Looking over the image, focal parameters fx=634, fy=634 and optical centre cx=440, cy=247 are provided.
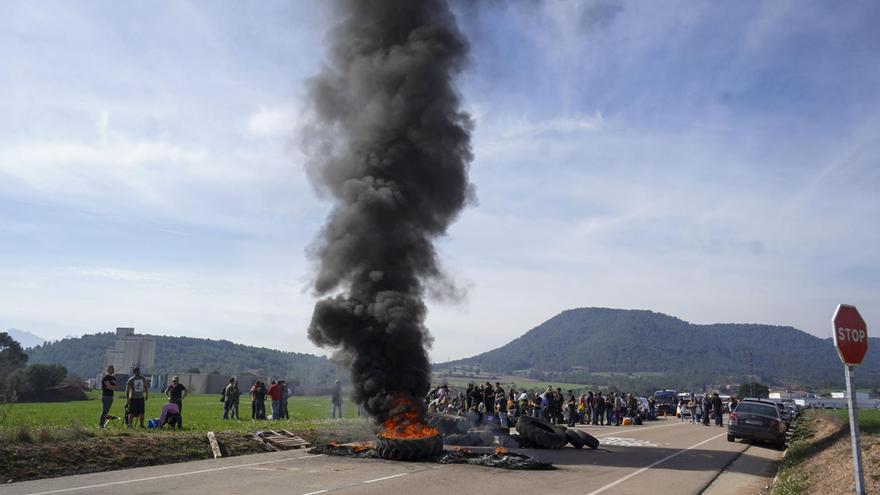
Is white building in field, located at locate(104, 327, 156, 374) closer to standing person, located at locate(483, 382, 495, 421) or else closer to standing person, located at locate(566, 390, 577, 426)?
standing person, located at locate(566, 390, 577, 426)

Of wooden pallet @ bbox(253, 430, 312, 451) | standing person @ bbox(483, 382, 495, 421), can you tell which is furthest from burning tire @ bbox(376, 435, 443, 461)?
standing person @ bbox(483, 382, 495, 421)

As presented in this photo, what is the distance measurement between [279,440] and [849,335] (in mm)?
13009

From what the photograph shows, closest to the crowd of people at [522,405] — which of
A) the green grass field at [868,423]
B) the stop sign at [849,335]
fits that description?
the green grass field at [868,423]

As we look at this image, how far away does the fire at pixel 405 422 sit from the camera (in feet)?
45.8

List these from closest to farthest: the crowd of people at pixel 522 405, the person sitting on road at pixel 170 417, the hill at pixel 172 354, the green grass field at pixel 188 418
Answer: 1. the green grass field at pixel 188 418
2. the person sitting on road at pixel 170 417
3. the crowd of people at pixel 522 405
4. the hill at pixel 172 354

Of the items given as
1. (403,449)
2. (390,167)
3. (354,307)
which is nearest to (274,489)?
(403,449)

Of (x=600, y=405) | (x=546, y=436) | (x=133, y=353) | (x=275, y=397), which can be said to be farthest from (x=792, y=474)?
(x=133, y=353)

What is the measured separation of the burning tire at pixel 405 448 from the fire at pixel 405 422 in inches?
9.4

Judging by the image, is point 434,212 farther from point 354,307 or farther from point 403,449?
point 403,449

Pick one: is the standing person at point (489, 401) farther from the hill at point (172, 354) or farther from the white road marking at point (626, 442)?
the hill at point (172, 354)

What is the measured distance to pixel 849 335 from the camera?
A: 631 cm

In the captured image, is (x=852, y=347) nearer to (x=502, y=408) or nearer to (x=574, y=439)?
(x=574, y=439)

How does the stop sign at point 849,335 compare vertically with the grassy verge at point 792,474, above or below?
above

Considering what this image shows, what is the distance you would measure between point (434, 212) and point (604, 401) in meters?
16.9
